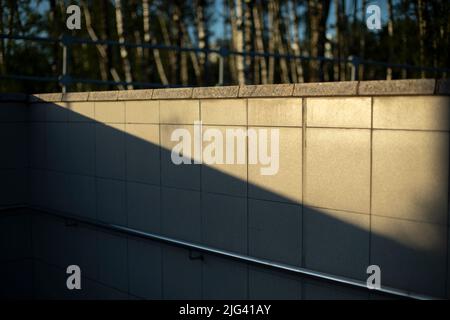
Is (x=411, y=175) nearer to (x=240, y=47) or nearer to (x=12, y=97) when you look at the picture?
(x=12, y=97)

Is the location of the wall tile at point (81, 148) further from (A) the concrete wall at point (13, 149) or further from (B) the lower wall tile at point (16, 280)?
(B) the lower wall tile at point (16, 280)

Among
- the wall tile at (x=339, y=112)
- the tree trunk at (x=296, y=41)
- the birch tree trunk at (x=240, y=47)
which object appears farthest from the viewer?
the tree trunk at (x=296, y=41)

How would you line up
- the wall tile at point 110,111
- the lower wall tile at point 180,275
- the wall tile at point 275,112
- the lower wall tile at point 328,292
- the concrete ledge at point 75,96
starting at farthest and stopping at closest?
the concrete ledge at point 75,96 → the wall tile at point 110,111 → the lower wall tile at point 180,275 → the wall tile at point 275,112 → the lower wall tile at point 328,292

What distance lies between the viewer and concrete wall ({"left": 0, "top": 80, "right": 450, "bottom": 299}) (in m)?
3.69

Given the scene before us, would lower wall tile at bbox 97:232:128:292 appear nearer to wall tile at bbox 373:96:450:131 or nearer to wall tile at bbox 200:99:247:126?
wall tile at bbox 200:99:247:126

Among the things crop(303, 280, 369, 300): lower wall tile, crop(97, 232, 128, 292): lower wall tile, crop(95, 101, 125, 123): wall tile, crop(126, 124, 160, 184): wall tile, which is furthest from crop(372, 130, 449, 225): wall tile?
crop(97, 232, 128, 292): lower wall tile

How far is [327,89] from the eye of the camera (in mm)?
4070

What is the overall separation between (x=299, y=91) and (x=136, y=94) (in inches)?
74.8

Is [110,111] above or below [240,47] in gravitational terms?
below

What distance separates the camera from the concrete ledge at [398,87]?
3.55 metres

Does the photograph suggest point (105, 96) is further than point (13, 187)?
No

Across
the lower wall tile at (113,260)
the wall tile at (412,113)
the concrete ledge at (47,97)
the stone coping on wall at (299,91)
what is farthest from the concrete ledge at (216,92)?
the concrete ledge at (47,97)

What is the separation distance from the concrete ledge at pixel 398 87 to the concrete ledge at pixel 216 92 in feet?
3.82

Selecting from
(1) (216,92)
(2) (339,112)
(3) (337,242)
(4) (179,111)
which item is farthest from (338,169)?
(4) (179,111)
